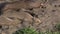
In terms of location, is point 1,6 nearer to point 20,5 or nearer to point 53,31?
point 20,5

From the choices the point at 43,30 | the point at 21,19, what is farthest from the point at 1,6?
the point at 43,30

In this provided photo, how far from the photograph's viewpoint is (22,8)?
10352 millimetres

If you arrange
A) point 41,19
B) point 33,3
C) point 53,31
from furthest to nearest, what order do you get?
point 33,3, point 41,19, point 53,31

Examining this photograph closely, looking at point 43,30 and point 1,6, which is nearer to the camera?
point 43,30

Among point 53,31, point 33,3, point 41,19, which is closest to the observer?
point 53,31

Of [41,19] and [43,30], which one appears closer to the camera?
[43,30]

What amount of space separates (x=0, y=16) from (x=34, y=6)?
1.50 meters

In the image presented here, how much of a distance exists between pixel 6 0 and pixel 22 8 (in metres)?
0.71

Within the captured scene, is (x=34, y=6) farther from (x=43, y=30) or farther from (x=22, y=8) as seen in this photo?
(x=43, y=30)

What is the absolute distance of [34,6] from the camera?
10461 mm

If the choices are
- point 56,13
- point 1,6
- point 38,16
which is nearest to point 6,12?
point 1,6

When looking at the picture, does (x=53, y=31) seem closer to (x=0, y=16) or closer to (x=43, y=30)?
(x=43, y=30)

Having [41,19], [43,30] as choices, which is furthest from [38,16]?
[43,30]

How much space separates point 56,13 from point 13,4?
5.12 ft
